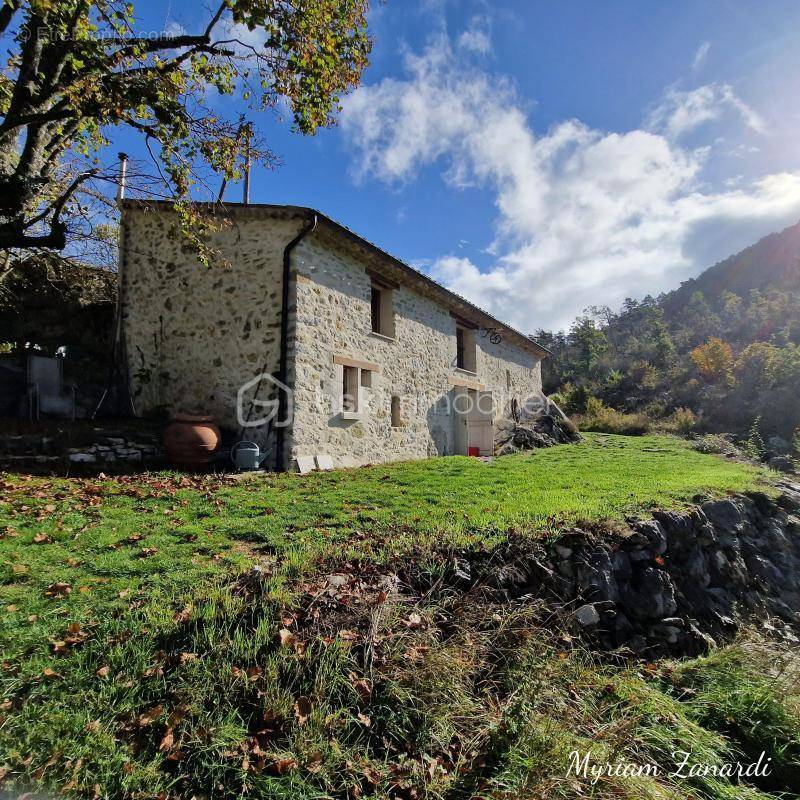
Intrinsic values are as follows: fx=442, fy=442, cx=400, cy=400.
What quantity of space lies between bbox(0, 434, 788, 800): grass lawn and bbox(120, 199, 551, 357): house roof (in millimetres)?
6294

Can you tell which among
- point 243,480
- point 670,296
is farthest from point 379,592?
point 670,296

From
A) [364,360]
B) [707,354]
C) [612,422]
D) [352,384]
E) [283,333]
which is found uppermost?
[707,354]

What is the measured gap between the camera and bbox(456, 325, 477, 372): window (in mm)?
15133

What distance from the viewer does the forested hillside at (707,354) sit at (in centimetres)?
2255

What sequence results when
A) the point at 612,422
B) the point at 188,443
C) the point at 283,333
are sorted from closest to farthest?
the point at 188,443
the point at 283,333
the point at 612,422

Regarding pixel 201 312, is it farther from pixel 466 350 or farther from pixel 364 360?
pixel 466 350

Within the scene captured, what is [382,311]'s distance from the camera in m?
11.5

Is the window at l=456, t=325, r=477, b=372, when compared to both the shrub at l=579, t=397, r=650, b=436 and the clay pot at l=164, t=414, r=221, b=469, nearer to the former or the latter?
the clay pot at l=164, t=414, r=221, b=469

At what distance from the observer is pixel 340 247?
975 centimetres

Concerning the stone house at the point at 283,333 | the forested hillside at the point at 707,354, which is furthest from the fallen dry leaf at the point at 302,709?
the forested hillside at the point at 707,354

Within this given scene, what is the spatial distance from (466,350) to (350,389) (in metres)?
6.57

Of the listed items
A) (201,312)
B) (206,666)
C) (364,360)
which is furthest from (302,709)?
(201,312)
